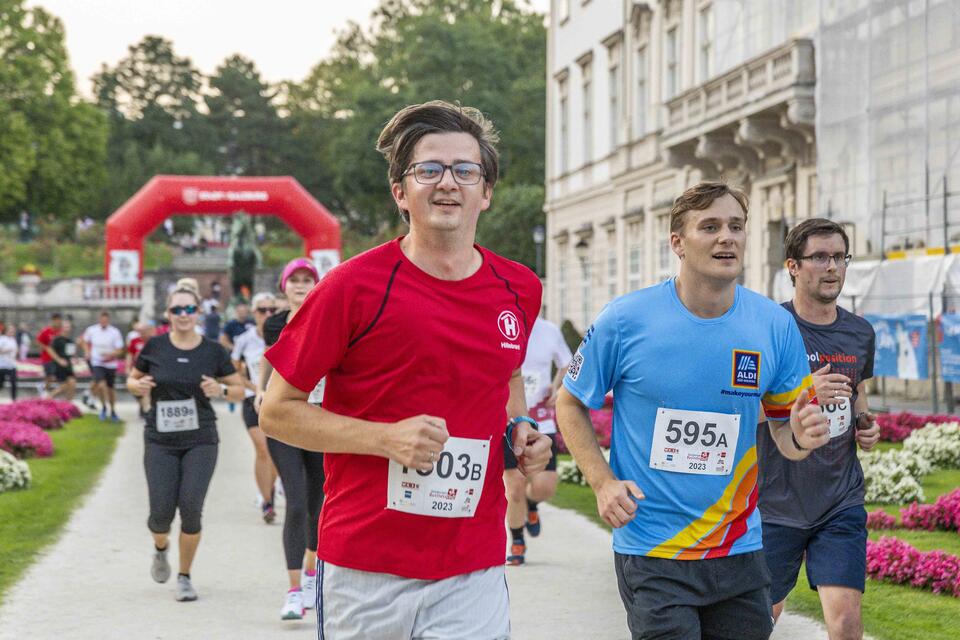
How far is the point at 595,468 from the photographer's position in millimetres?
4297

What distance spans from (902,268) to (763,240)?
8.42 m

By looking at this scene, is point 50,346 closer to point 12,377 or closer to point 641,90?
point 12,377

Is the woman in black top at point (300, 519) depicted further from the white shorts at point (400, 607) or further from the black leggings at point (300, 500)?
the white shorts at point (400, 607)

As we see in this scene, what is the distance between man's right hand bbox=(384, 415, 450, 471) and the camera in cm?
330

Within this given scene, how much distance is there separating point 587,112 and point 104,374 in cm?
1983

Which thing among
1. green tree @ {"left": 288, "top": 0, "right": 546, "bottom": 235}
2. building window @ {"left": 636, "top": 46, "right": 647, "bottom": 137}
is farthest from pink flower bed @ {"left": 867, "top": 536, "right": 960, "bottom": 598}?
green tree @ {"left": 288, "top": 0, "right": 546, "bottom": 235}

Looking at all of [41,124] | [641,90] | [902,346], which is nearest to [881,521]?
[902,346]

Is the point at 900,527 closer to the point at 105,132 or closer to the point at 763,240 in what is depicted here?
the point at 763,240

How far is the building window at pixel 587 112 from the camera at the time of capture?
40.1m

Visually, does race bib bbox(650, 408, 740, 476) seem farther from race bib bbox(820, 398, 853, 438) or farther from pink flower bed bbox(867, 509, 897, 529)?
pink flower bed bbox(867, 509, 897, 529)

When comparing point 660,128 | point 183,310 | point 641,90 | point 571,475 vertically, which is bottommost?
point 571,475

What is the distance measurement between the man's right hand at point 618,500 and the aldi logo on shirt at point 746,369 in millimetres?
462

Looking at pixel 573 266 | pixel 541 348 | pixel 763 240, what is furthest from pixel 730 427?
pixel 573 266

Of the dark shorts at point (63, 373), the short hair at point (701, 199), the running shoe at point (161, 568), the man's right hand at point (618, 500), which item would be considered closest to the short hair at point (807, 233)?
the short hair at point (701, 199)
